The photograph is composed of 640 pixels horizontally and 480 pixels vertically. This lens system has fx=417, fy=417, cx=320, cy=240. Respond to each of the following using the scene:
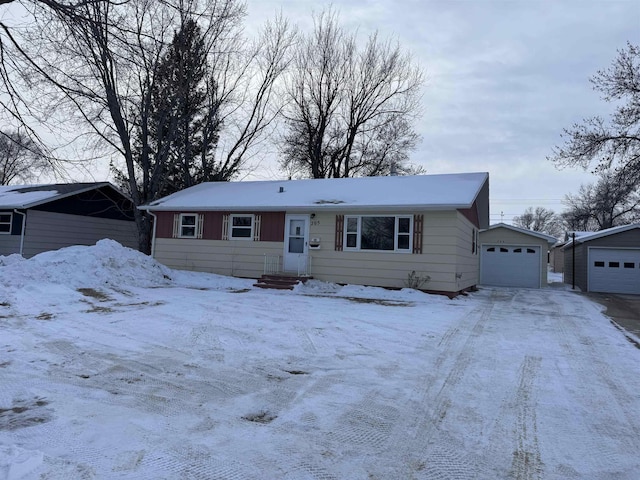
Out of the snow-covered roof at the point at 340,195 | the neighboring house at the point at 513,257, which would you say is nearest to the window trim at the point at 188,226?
the snow-covered roof at the point at 340,195

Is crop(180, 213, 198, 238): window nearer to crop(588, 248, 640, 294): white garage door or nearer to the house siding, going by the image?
the house siding

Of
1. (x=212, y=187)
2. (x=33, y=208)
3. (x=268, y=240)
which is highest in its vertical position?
(x=212, y=187)

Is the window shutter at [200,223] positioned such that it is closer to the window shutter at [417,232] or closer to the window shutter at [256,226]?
the window shutter at [256,226]

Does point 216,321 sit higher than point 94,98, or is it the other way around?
point 94,98

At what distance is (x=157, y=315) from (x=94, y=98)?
12.6 ft

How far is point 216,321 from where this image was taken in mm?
7227

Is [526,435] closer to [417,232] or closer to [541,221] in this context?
[417,232]

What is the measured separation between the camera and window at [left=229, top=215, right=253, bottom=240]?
14461 mm

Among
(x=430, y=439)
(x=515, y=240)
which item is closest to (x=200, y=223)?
(x=430, y=439)

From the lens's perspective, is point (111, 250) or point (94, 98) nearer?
point (94, 98)

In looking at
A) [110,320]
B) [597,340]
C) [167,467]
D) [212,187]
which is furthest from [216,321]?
[212,187]

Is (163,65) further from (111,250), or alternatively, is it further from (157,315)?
(111,250)

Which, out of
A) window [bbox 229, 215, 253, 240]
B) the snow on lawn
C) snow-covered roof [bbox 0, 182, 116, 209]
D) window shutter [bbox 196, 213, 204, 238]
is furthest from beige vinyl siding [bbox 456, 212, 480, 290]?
snow-covered roof [bbox 0, 182, 116, 209]

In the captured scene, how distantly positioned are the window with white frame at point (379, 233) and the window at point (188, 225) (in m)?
5.75
